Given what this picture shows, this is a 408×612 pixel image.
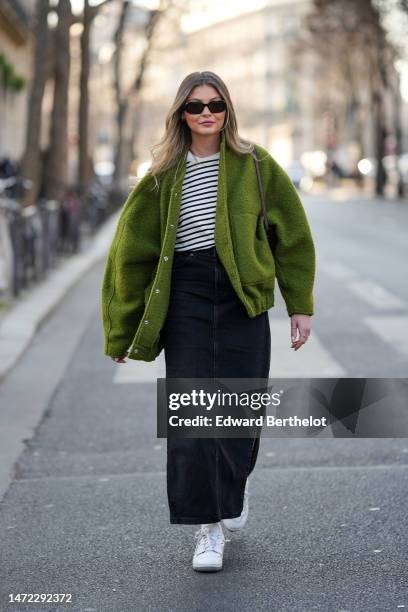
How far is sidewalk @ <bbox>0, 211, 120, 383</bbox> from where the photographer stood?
10465 millimetres

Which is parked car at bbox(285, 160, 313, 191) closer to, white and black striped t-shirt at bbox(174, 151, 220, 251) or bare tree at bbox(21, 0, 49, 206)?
bare tree at bbox(21, 0, 49, 206)

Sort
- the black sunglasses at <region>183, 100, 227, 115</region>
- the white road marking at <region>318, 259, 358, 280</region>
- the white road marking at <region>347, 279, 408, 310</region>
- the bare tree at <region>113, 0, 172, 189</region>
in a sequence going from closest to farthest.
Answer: the black sunglasses at <region>183, 100, 227, 115</region> → the white road marking at <region>347, 279, 408, 310</region> → the white road marking at <region>318, 259, 358, 280</region> → the bare tree at <region>113, 0, 172, 189</region>

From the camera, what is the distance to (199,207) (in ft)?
15.4

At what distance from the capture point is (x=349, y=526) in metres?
5.33

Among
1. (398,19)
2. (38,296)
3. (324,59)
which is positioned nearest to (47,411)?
(38,296)

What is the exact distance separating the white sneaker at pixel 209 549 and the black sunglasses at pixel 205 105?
1.42 metres

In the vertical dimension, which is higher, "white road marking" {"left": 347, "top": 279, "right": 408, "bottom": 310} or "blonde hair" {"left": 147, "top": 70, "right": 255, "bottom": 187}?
"blonde hair" {"left": 147, "top": 70, "right": 255, "bottom": 187}

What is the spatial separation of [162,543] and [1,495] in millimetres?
1139

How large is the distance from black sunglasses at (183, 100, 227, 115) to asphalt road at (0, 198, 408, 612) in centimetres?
156

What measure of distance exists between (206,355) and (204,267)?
0.98 ft

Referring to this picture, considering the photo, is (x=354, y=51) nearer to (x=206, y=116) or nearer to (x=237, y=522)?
(x=237, y=522)

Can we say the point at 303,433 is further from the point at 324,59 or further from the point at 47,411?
the point at 324,59

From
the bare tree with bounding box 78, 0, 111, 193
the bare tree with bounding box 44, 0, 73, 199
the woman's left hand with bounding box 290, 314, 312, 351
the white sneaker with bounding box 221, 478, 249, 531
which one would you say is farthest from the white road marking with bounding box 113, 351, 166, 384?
the bare tree with bounding box 78, 0, 111, 193

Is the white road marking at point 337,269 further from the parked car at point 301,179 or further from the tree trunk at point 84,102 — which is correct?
the parked car at point 301,179
